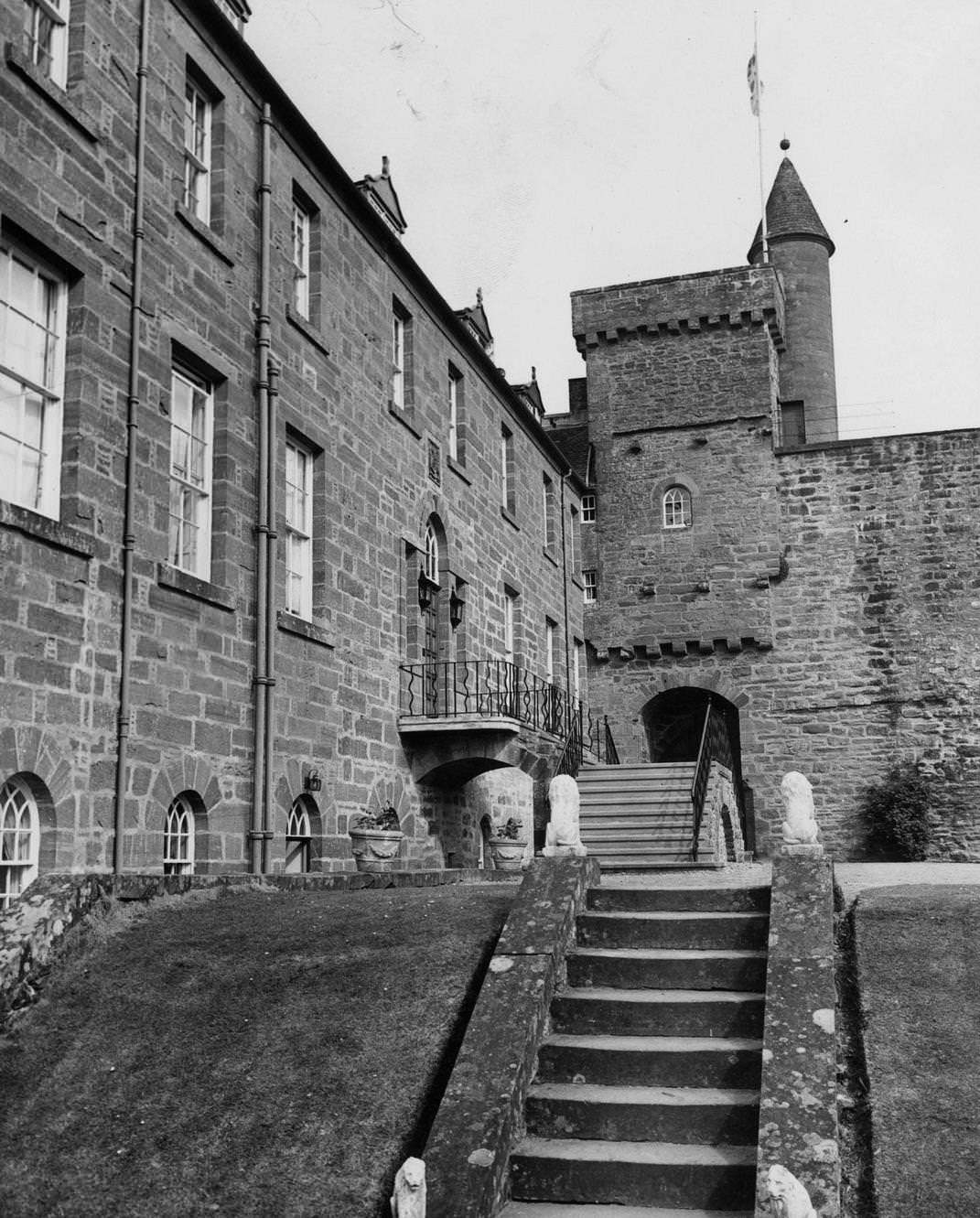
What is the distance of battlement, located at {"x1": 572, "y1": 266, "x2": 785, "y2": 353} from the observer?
30.8 meters

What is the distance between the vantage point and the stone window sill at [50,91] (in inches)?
426

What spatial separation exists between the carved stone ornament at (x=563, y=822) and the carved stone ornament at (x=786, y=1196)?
4149mm

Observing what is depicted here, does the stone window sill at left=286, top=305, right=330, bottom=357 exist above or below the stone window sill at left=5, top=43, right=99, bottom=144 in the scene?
below

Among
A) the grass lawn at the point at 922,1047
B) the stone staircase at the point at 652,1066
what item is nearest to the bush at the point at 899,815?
the grass lawn at the point at 922,1047

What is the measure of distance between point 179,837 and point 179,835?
0.09 ft

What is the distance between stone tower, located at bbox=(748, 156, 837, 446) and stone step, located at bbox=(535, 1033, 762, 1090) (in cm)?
2692

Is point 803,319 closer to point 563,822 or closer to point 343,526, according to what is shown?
point 343,526

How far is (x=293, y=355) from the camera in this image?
50.6ft

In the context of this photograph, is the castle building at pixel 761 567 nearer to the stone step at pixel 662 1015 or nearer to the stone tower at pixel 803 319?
the stone tower at pixel 803 319

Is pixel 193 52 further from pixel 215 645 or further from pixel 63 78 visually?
pixel 215 645

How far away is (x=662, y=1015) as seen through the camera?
25.4 feet

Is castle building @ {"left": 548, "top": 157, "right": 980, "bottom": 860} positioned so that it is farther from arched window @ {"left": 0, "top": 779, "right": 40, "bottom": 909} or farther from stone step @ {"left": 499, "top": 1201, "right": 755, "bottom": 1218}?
stone step @ {"left": 499, "top": 1201, "right": 755, "bottom": 1218}

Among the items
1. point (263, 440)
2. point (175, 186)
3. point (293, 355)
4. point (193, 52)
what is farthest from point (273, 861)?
point (193, 52)

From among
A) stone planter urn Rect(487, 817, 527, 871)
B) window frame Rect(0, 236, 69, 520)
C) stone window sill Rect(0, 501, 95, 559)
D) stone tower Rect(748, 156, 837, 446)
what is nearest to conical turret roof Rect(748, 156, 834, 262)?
stone tower Rect(748, 156, 837, 446)
